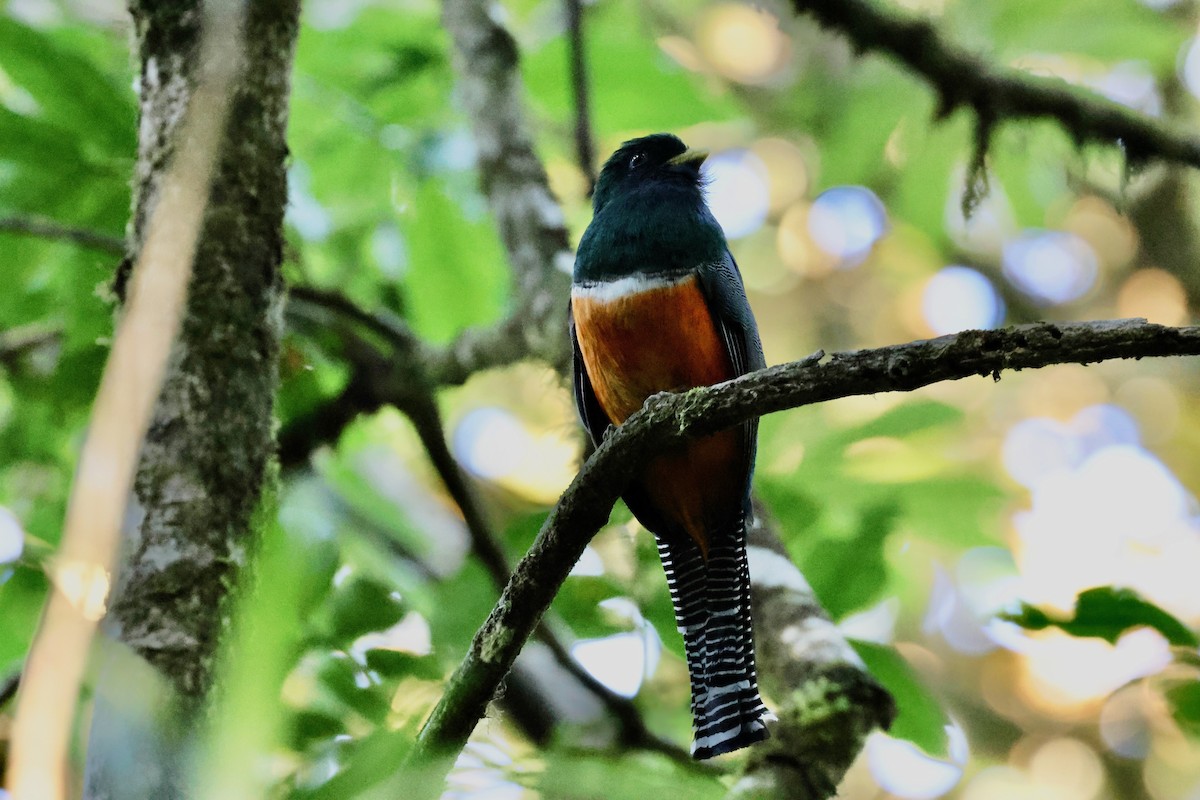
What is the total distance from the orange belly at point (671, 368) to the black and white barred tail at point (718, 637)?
0.06 m

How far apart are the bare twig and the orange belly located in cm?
117

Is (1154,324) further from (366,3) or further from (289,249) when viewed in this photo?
(366,3)

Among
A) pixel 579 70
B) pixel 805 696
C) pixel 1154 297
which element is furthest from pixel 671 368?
pixel 1154 297

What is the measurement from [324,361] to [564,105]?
47.4 inches

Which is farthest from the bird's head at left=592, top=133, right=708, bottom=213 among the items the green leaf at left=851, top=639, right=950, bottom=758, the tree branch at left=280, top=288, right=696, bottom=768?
the green leaf at left=851, top=639, right=950, bottom=758

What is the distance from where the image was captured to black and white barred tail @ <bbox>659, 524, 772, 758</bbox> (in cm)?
263

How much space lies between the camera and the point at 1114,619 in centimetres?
178

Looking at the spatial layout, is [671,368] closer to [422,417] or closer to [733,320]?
[733,320]

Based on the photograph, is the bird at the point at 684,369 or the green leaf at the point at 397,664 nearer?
the green leaf at the point at 397,664

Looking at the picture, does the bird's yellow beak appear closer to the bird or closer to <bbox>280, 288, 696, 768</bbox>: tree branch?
the bird

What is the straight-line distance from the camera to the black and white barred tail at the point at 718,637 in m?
2.63

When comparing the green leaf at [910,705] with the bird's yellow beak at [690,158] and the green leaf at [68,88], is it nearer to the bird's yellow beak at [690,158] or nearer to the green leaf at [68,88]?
the bird's yellow beak at [690,158]

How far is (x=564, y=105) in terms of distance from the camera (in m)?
4.06

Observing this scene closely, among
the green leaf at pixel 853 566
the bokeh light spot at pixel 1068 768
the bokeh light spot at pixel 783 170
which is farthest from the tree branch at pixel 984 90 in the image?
the bokeh light spot at pixel 1068 768
